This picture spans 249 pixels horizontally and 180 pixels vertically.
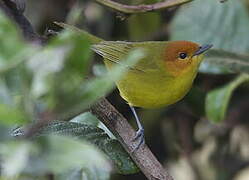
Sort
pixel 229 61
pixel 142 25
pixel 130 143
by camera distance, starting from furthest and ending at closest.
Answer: pixel 142 25 → pixel 229 61 → pixel 130 143

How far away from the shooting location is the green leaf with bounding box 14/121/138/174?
1.63m

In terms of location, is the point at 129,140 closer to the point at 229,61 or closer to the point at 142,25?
the point at 229,61

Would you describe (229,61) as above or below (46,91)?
below

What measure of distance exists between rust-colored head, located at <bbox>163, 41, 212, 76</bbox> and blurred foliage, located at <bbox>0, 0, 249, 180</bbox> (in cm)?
8

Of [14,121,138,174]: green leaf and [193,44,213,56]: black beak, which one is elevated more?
[14,121,138,174]: green leaf

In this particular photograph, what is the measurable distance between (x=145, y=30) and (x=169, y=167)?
3.21 ft

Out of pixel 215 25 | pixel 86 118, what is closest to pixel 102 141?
pixel 86 118

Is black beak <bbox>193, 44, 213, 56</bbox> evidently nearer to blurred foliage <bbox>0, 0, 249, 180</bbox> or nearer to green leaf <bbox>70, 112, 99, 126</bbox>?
blurred foliage <bbox>0, 0, 249, 180</bbox>

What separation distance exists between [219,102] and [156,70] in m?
0.43

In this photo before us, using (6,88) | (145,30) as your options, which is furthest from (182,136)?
(6,88)

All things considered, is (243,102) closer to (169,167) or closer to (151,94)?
(169,167)

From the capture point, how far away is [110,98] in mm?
3818

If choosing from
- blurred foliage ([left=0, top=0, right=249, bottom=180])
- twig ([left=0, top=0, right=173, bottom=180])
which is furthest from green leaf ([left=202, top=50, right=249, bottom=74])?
twig ([left=0, top=0, right=173, bottom=180])

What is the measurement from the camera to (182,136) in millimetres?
3688
